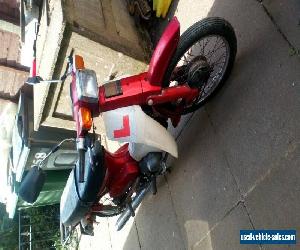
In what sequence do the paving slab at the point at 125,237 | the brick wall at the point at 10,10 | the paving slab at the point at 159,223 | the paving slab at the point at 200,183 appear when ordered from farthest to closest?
the brick wall at the point at 10,10
the paving slab at the point at 125,237
the paving slab at the point at 159,223
the paving slab at the point at 200,183

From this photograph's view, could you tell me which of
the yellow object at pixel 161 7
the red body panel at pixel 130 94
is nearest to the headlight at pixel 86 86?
the red body panel at pixel 130 94

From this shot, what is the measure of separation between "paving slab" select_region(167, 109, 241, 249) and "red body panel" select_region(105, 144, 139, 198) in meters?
0.63

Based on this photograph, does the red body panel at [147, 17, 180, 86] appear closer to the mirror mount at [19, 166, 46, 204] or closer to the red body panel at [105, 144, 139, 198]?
the red body panel at [105, 144, 139, 198]

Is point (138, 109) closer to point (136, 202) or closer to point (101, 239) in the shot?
point (136, 202)

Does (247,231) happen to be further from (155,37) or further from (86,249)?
(86,249)

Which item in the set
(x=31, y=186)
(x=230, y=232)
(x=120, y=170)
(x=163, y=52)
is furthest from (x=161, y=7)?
(x=31, y=186)

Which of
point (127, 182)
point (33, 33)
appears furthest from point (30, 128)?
point (127, 182)

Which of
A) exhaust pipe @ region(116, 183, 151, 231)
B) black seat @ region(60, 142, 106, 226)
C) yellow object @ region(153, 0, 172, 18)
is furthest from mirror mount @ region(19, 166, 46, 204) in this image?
yellow object @ region(153, 0, 172, 18)

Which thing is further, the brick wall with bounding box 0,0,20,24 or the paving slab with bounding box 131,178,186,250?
the brick wall with bounding box 0,0,20,24

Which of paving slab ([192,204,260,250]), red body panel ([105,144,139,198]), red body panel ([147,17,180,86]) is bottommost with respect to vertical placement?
paving slab ([192,204,260,250])

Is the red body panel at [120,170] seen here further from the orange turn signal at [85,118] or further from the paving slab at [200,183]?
the orange turn signal at [85,118]

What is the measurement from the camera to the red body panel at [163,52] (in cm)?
294

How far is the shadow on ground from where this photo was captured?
297cm

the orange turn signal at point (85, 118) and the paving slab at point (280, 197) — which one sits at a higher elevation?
the orange turn signal at point (85, 118)
